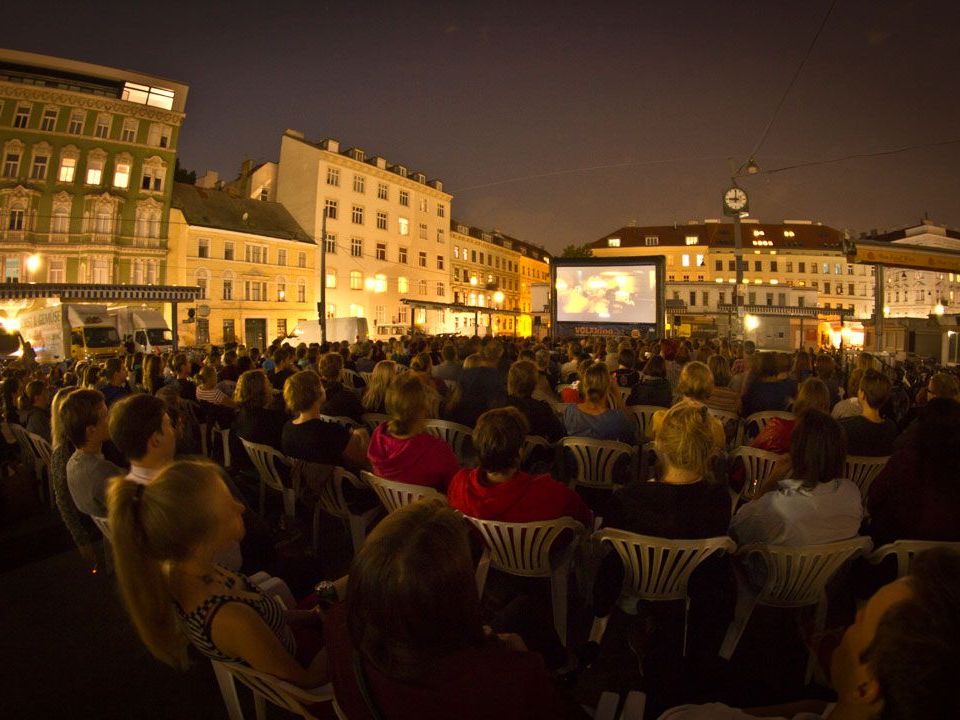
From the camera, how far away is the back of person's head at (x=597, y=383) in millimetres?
5316

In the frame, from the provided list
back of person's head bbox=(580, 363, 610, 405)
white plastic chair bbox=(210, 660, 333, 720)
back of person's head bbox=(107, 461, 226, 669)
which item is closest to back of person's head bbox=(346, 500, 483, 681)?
white plastic chair bbox=(210, 660, 333, 720)

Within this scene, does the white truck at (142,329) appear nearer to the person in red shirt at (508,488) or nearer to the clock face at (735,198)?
the clock face at (735,198)

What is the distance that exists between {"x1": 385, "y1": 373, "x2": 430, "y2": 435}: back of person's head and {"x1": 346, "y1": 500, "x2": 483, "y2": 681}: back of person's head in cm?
260

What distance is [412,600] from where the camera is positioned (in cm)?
135

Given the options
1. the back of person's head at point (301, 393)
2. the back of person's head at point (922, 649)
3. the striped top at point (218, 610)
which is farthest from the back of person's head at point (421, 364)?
the back of person's head at point (922, 649)

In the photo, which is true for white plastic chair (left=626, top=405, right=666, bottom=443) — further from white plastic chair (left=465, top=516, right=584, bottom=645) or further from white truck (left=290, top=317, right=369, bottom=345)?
white truck (left=290, top=317, right=369, bottom=345)

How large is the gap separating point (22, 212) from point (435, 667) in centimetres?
4543

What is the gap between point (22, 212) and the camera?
111 ft

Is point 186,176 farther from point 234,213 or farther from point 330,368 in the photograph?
point 330,368

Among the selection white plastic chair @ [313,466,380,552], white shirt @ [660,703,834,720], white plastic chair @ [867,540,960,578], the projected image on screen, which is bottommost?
white plastic chair @ [313,466,380,552]

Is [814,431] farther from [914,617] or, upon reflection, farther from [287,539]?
[287,539]

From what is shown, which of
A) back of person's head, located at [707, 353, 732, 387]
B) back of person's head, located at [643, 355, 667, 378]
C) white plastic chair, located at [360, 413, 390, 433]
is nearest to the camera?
white plastic chair, located at [360, 413, 390, 433]

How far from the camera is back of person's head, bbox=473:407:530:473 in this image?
2998 mm

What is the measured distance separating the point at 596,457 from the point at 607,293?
1783 cm
